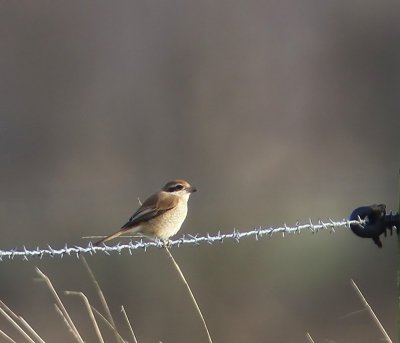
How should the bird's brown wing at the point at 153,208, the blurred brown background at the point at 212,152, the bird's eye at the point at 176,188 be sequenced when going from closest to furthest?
the bird's brown wing at the point at 153,208
the bird's eye at the point at 176,188
the blurred brown background at the point at 212,152

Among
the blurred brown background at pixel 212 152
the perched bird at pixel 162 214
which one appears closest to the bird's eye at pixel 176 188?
the perched bird at pixel 162 214

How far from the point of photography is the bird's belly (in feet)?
17.8

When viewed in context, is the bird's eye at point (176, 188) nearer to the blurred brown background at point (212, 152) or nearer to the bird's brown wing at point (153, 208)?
the bird's brown wing at point (153, 208)

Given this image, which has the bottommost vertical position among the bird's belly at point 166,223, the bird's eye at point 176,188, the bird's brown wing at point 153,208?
the bird's belly at point 166,223

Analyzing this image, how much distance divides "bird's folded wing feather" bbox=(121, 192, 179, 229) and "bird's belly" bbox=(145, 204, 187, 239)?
0.08 ft

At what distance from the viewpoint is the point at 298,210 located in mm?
14891

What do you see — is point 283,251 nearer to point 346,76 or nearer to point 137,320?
point 137,320

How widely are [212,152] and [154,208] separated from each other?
42.3 feet

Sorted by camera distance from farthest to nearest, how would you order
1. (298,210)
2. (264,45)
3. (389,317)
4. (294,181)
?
1. (264,45)
2. (294,181)
3. (298,210)
4. (389,317)

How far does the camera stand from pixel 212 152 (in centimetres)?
1831

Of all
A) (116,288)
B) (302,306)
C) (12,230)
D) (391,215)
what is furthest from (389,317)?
(391,215)

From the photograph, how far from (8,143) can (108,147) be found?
1.61 metres

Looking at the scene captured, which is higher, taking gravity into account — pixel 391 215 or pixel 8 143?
pixel 391 215

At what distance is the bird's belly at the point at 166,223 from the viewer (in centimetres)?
542
